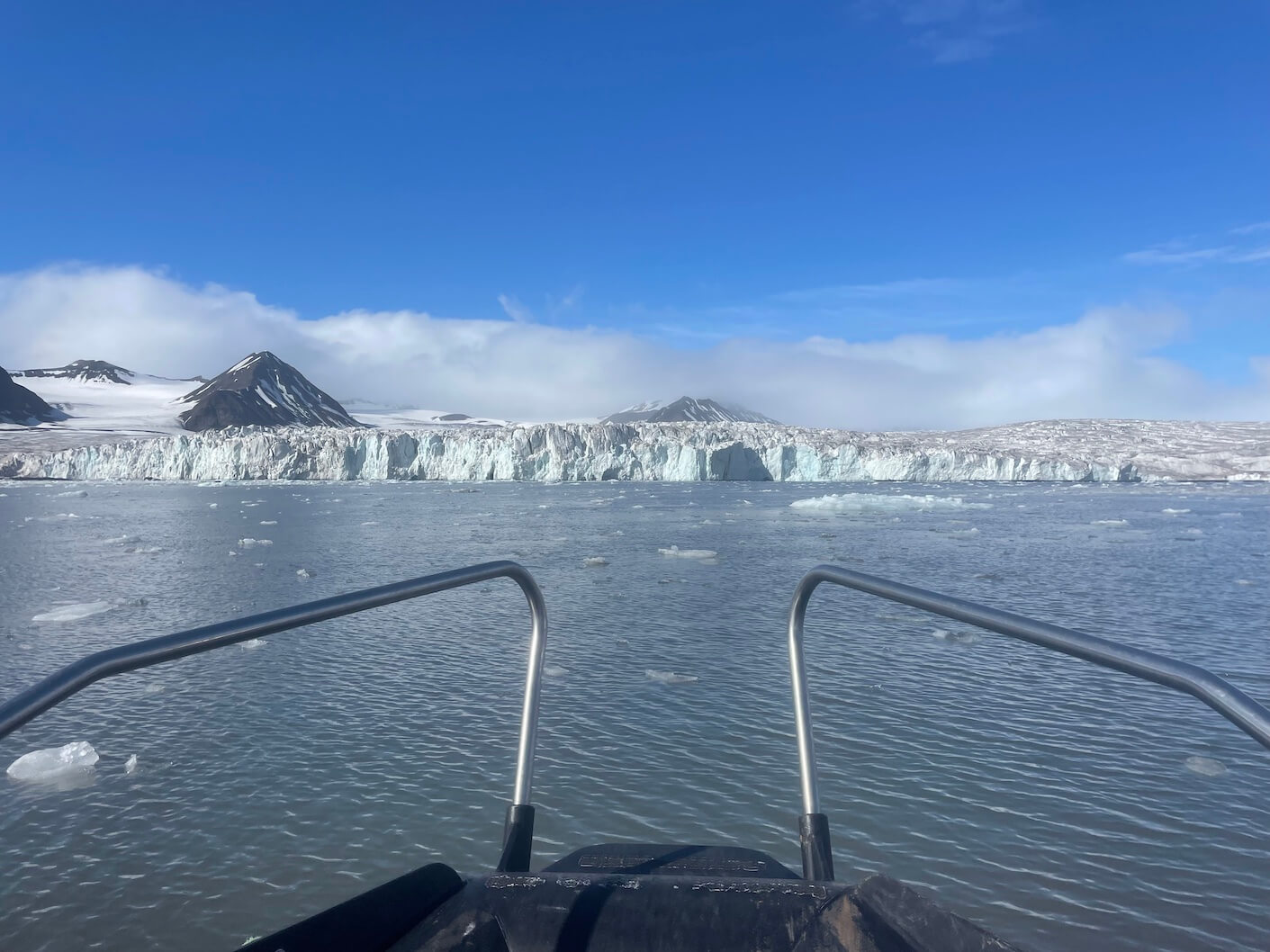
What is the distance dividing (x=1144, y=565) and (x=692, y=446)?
3742cm

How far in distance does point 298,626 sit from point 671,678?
5660 millimetres

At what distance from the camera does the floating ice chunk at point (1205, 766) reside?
5.27 m

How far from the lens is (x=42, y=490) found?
1779 inches

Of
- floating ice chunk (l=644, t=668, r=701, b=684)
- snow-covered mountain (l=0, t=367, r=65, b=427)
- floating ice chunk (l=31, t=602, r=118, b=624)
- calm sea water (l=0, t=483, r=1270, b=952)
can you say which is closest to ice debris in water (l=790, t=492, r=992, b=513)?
calm sea water (l=0, t=483, r=1270, b=952)

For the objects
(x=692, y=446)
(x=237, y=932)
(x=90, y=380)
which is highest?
(x=90, y=380)

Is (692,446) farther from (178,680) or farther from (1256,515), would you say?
(178,680)

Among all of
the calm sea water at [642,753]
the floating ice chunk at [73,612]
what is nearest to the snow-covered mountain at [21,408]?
the floating ice chunk at [73,612]

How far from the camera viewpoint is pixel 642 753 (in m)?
5.59

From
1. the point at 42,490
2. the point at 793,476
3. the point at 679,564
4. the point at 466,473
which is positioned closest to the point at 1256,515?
the point at 679,564

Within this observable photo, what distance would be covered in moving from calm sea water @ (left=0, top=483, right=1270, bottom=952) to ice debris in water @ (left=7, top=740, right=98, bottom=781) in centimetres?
10

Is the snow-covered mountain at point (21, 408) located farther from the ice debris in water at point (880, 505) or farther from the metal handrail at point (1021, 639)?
the metal handrail at point (1021, 639)

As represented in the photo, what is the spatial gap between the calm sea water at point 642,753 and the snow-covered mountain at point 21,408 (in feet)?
310

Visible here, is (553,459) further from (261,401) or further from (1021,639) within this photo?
(261,401)

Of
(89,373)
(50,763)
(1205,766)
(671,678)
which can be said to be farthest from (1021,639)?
(89,373)
